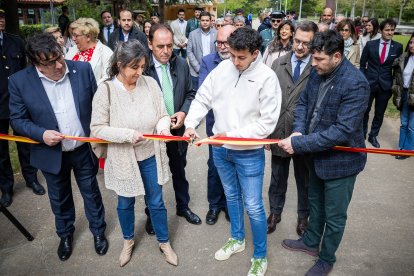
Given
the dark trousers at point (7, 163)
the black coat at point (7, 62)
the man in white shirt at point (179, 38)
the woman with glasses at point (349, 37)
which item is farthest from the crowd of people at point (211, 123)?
the man in white shirt at point (179, 38)

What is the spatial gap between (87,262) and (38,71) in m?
1.90

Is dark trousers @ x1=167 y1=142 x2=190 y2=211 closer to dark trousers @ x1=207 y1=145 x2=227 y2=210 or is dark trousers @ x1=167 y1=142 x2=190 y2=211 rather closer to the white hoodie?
dark trousers @ x1=207 y1=145 x2=227 y2=210

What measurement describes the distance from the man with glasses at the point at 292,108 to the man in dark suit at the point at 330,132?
33 cm

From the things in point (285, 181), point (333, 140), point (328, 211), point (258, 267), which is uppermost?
point (333, 140)

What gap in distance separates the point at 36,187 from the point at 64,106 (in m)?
2.25

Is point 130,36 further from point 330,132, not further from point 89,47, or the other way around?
point 330,132

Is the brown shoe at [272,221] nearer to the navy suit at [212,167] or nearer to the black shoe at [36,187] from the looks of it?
the navy suit at [212,167]

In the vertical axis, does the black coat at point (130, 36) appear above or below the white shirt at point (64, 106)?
above

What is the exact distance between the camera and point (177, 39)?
35.7 feet

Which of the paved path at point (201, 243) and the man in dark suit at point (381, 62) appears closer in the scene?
the paved path at point (201, 243)

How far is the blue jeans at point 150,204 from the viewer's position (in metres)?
3.16

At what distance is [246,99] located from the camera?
113 inches

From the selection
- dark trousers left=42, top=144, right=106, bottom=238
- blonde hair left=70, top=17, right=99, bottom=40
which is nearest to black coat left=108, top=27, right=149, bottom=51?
blonde hair left=70, top=17, right=99, bottom=40

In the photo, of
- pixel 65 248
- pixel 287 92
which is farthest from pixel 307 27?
pixel 65 248
